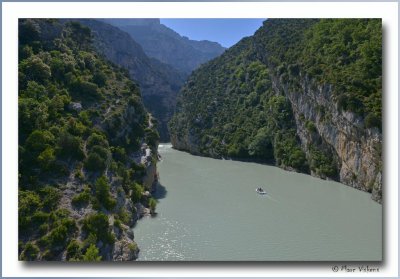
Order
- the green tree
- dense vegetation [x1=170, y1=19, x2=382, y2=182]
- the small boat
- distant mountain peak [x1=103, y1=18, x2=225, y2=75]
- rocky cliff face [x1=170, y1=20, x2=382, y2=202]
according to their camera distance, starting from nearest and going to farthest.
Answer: the green tree
rocky cliff face [x1=170, y1=20, x2=382, y2=202]
the small boat
dense vegetation [x1=170, y1=19, x2=382, y2=182]
distant mountain peak [x1=103, y1=18, x2=225, y2=75]

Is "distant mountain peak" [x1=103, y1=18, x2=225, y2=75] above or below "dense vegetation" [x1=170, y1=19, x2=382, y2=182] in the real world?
above

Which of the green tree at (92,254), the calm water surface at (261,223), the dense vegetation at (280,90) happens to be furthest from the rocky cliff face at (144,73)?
the green tree at (92,254)

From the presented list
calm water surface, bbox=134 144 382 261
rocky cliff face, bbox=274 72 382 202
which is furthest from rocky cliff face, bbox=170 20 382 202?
calm water surface, bbox=134 144 382 261

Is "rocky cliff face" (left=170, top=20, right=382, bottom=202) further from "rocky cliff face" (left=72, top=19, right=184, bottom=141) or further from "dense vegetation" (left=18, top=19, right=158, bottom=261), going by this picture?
Result: "rocky cliff face" (left=72, top=19, right=184, bottom=141)

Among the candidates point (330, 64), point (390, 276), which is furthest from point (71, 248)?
point (330, 64)

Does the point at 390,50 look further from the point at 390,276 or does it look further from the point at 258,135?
the point at 258,135

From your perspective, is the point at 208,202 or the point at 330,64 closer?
the point at 208,202
